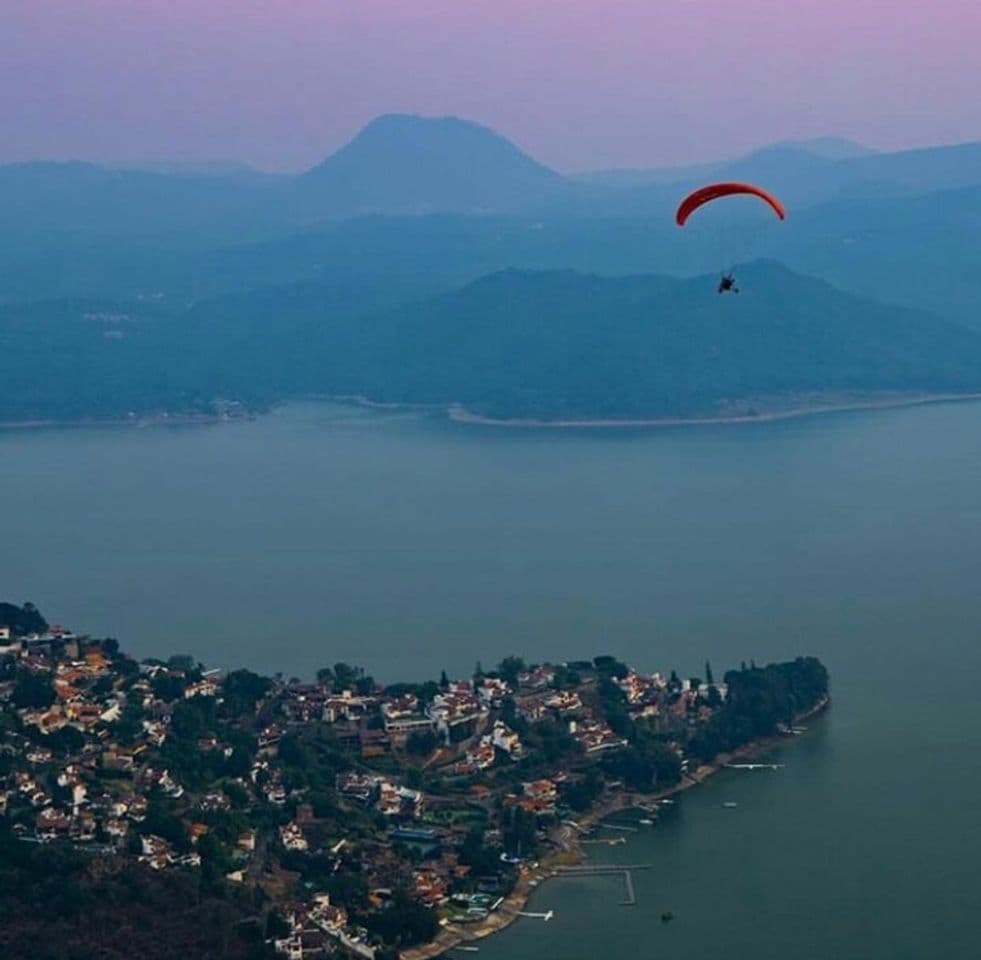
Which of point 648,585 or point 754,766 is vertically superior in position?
point 648,585

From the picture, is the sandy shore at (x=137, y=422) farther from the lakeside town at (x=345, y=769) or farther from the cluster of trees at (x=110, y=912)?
the cluster of trees at (x=110, y=912)

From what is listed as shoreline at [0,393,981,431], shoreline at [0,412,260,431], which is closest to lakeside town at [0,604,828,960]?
shoreline at [0,393,981,431]

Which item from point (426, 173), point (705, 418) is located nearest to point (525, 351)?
point (705, 418)

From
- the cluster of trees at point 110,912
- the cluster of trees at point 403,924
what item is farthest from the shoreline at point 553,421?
the cluster of trees at point 110,912

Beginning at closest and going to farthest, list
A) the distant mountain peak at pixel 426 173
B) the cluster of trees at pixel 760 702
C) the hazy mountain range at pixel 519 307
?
the cluster of trees at pixel 760 702 → the hazy mountain range at pixel 519 307 → the distant mountain peak at pixel 426 173

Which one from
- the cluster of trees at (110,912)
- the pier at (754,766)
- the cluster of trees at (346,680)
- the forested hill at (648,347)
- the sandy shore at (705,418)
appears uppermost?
the forested hill at (648,347)

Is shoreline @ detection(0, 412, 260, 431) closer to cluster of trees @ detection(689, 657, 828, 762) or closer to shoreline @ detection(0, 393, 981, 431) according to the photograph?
shoreline @ detection(0, 393, 981, 431)

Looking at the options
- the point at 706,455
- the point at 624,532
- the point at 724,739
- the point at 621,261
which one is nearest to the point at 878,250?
the point at 621,261

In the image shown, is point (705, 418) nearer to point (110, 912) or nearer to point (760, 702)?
point (760, 702)
